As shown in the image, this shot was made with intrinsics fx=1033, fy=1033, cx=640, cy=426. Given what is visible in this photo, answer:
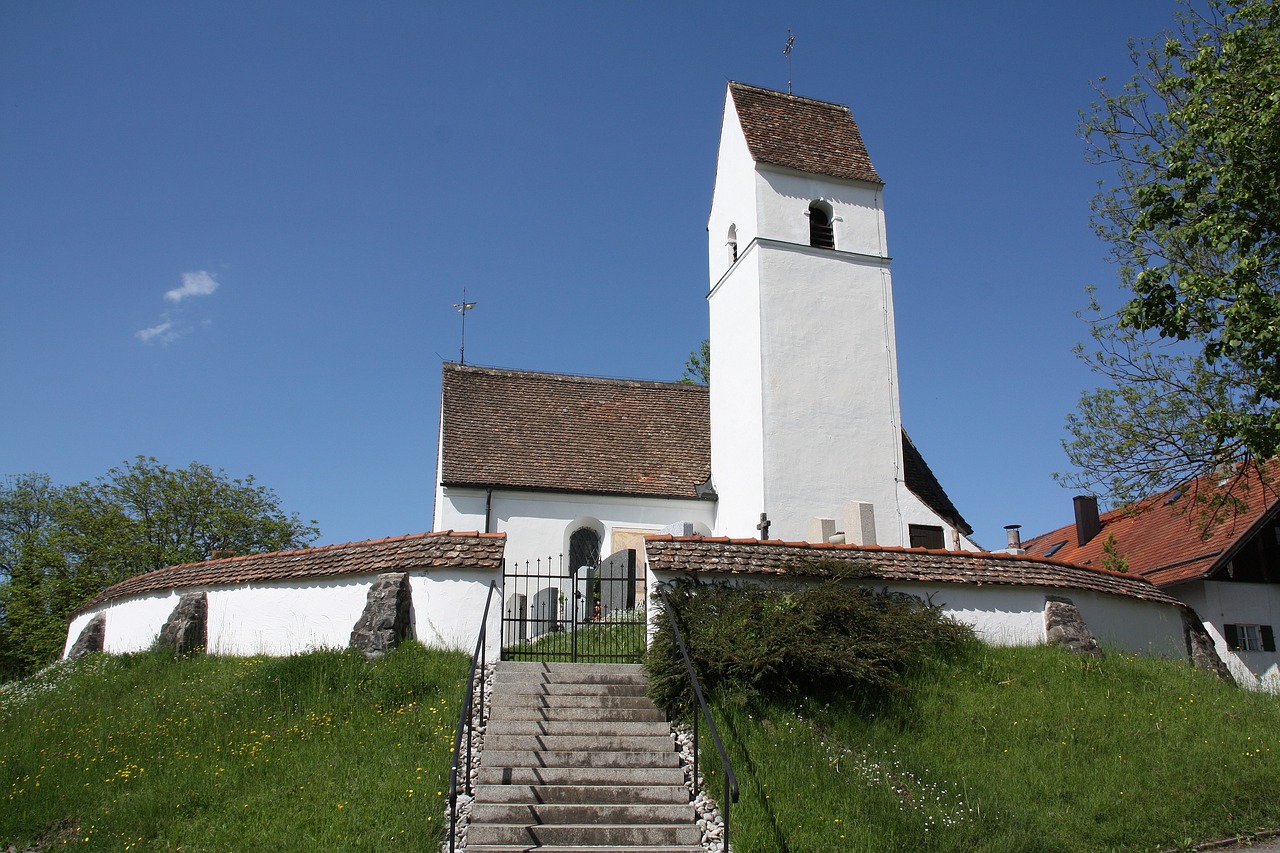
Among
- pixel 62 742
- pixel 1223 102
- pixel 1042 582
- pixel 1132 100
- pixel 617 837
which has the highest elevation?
pixel 1132 100

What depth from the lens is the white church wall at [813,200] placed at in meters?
24.3

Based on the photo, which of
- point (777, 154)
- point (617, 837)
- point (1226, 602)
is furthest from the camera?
point (777, 154)

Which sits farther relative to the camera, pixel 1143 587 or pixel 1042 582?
pixel 1143 587

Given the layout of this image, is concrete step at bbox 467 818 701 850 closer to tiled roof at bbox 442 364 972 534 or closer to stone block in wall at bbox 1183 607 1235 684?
stone block in wall at bbox 1183 607 1235 684

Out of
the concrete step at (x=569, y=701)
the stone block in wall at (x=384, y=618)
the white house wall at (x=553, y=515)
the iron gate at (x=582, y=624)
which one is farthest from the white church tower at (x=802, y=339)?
the concrete step at (x=569, y=701)

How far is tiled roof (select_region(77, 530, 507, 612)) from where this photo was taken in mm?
15031

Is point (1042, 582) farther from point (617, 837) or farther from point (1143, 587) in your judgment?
point (617, 837)

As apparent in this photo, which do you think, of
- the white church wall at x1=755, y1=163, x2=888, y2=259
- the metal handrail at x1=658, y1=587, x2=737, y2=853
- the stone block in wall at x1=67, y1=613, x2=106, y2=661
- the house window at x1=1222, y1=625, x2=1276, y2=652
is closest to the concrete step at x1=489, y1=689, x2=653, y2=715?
the metal handrail at x1=658, y1=587, x2=737, y2=853

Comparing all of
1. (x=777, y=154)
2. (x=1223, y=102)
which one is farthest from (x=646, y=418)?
(x=1223, y=102)

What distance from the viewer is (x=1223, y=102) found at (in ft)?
46.3

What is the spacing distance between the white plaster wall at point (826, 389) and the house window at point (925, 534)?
12.1 inches

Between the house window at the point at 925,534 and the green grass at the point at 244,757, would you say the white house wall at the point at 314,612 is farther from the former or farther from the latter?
the house window at the point at 925,534

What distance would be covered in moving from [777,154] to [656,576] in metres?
14.1

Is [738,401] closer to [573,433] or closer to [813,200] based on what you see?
[573,433]
